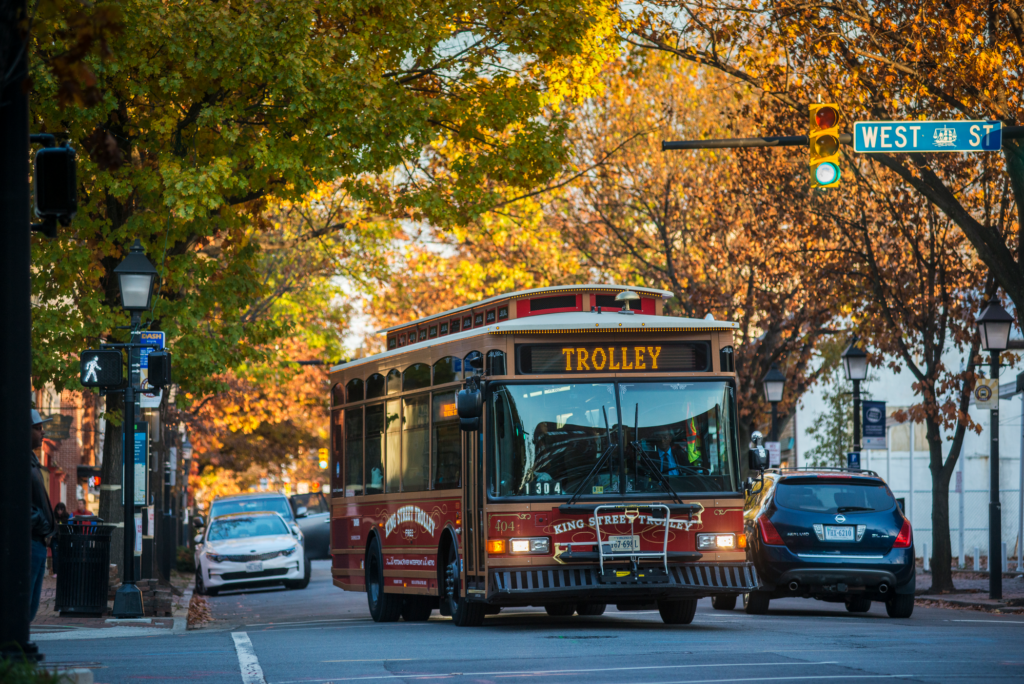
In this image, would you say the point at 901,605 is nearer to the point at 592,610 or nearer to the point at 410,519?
the point at 592,610

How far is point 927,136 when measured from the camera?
16656 millimetres

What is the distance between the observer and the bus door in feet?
48.1

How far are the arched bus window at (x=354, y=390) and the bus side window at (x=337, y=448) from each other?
1.32 ft

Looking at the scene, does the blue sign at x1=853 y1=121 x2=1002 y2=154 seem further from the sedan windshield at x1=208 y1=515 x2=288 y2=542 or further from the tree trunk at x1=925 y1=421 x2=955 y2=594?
the sedan windshield at x1=208 y1=515 x2=288 y2=542

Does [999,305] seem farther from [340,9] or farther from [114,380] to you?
[114,380]

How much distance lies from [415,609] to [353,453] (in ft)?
7.96

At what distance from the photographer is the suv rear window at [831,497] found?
58.2 ft

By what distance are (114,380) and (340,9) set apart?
545 centimetres

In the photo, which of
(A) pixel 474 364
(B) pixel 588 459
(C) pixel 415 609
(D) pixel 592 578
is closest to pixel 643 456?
(B) pixel 588 459

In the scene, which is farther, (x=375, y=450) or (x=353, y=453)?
(x=353, y=453)

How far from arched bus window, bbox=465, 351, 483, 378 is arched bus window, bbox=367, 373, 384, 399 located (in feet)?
11.0

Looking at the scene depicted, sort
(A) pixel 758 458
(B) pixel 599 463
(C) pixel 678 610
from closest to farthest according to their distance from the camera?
(B) pixel 599 463 < (A) pixel 758 458 < (C) pixel 678 610

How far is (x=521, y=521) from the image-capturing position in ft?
46.9

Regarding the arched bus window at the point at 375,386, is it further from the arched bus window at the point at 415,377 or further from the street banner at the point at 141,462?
the street banner at the point at 141,462
